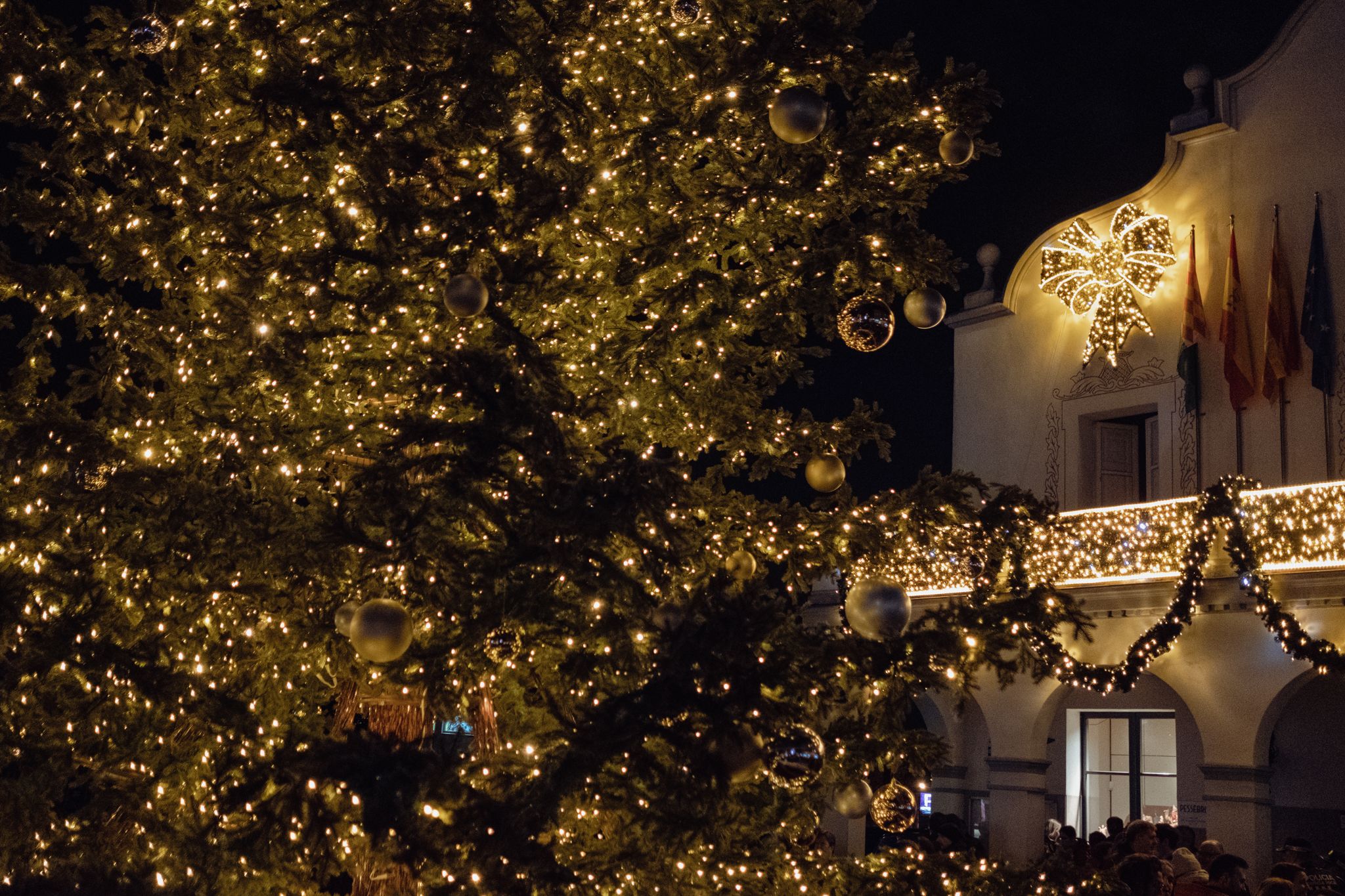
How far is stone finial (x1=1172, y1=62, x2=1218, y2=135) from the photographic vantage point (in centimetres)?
1580

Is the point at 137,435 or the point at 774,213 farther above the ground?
the point at 774,213

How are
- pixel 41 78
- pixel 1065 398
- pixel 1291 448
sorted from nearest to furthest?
pixel 41 78, pixel 1291 448, pixel 1065 398

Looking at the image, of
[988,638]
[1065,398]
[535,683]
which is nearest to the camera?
[988,638]

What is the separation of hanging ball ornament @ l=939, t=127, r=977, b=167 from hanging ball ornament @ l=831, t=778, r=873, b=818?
8.51 ft

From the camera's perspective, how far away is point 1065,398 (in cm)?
1697

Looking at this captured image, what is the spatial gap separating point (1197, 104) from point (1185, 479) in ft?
16.0

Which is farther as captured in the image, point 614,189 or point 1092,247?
point 1092,247

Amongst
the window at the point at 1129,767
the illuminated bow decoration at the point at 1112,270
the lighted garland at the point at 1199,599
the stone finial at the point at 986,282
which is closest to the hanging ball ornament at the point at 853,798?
the lighted garland at the point at 1199,599

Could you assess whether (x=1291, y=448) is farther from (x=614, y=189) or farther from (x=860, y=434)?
(x=614, y=189)

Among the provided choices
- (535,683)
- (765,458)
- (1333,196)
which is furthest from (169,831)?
(1333,196)

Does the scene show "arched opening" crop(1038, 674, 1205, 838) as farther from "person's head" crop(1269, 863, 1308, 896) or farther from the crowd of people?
"person's head" crop(1269, 863, 1308, 896)

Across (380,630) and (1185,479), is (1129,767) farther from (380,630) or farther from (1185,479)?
(380,630)

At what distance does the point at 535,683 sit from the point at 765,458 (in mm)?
1447

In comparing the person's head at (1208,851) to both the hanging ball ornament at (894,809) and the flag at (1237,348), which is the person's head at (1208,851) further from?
the flag at (1237,348)
